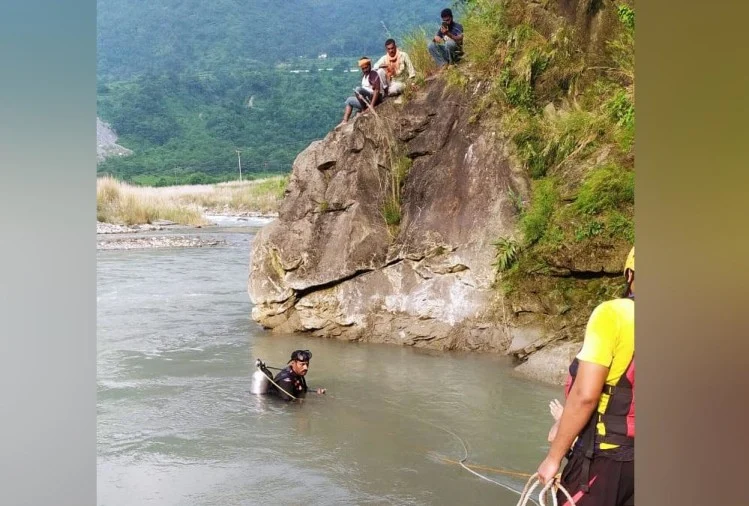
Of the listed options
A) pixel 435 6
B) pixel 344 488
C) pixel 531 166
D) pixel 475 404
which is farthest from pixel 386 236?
pixel 435 6

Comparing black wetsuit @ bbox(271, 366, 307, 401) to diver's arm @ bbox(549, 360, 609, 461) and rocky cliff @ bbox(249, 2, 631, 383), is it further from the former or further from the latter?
diver's arm @ bbox(549, 360, 609, 461)

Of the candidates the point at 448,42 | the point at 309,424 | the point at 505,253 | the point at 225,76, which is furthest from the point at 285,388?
the point at 225,76

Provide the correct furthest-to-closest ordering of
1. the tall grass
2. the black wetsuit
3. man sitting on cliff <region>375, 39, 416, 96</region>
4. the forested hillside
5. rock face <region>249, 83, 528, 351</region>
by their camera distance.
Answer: the forested hillside < the tall grass < man sitting on cliff <region>375, 39, 416, 96</region> < rock face <region>249, 83, 528, 351</region> < the black wetsuit

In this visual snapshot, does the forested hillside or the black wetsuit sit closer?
the black wetsuit

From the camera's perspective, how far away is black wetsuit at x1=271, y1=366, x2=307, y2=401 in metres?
7.46

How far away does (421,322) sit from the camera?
9.84m

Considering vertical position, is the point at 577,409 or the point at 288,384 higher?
the point at 577,409

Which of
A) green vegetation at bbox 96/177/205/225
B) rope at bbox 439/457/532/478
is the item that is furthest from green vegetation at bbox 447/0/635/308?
green vegetation at bbox 96/177/205/225

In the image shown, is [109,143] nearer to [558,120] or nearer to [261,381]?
[558,120]

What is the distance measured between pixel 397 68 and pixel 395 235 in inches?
87.5

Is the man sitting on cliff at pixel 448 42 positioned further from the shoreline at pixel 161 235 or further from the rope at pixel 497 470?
the shoreline at pixel 161 235

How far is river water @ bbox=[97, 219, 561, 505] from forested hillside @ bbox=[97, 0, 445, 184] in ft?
106

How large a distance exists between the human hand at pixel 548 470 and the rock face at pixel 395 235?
22.5ft

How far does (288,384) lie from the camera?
750cm
